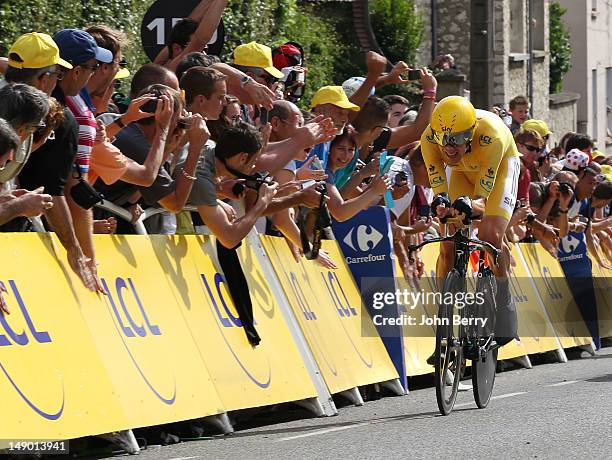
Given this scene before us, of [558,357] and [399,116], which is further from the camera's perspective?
[558,357]

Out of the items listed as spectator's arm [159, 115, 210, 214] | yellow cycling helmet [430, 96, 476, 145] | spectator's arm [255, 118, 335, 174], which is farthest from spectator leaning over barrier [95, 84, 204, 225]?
yellow cycling helmet [430, 96, 476, 145]

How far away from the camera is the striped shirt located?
360 inches

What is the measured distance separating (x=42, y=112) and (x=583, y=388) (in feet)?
18.9

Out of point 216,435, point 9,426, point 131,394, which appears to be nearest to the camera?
point 9,426

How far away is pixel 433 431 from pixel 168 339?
1.75m

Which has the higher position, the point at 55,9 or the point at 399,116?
the point at 55,9

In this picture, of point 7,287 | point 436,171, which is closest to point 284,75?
point 436,171

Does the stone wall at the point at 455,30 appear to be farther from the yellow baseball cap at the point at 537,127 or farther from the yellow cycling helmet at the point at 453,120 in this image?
the yellow cycling helmet at the point at 453,120

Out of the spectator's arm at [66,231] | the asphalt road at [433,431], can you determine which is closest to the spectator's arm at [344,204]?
the asphalt road at [433,431]

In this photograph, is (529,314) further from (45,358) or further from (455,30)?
(455,30)

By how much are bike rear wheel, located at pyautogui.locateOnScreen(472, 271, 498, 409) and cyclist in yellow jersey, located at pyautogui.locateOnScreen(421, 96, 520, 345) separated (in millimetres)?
217

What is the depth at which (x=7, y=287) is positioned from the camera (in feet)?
26.6

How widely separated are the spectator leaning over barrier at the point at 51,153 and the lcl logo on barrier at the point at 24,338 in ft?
2.17

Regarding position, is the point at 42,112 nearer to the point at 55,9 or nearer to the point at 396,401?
the point at 396,401
